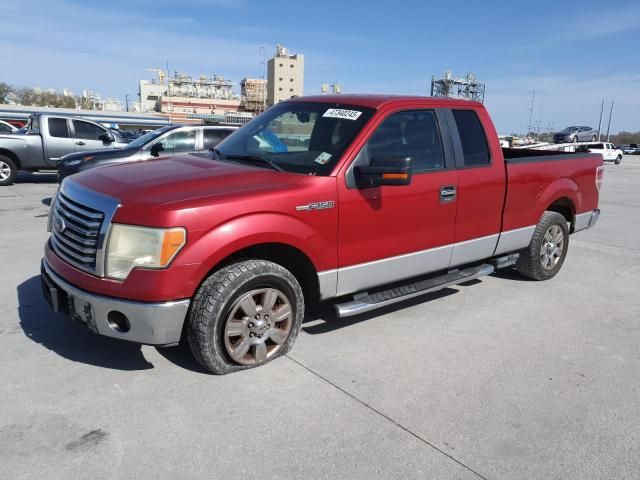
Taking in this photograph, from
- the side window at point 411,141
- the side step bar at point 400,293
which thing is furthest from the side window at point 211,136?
the side step bar at point 400,293

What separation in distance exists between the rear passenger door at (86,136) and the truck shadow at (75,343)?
32.1 feet

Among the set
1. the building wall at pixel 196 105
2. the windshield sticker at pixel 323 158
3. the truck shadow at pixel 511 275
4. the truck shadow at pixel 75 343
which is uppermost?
the building wall at pixel 196 105

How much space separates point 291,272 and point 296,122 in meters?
1.39

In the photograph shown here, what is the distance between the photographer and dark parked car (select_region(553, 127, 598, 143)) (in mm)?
43094

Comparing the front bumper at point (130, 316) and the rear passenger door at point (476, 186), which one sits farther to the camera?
the rear passenger door at point (476, 186)

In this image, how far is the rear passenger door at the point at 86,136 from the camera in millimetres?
13250

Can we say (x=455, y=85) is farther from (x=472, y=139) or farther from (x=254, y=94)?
(x=472, y=139)

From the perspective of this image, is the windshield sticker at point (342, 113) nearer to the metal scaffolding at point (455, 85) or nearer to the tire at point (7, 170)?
the tire at point (7, 170)

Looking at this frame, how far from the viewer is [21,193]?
11.5 meters

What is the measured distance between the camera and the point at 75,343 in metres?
3.78

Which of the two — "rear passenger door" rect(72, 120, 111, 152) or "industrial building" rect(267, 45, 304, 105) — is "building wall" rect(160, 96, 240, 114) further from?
"rear passenger door" rect(72, 120, 111, 152)

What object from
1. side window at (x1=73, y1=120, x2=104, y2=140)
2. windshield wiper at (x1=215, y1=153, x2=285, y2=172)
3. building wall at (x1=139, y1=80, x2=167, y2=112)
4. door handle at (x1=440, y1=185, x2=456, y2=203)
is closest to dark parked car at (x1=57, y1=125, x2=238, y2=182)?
side window at (x1=73, y1=120, x2=104, y2=140)

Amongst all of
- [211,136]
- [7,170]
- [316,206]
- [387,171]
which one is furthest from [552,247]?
[7,170]

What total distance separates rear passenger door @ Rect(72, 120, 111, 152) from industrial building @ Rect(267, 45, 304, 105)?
11212 cm
